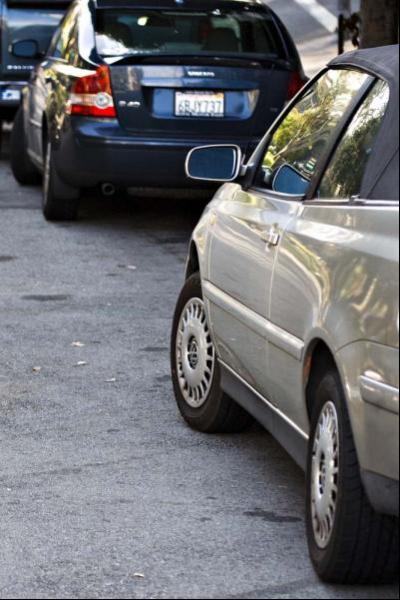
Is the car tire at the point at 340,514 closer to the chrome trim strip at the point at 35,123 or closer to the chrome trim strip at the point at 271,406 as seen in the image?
the chrome trim strip at the point at 271,406

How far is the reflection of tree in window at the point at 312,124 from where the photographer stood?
5395mm

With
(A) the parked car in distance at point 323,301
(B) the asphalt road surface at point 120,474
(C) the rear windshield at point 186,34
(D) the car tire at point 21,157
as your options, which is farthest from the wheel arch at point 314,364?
(D) the car tire at point 21,157

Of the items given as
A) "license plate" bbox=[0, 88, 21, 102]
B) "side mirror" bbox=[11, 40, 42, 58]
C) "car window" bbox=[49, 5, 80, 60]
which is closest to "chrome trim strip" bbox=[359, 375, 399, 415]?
"car window" bbox=[49, 5, 80, 60]

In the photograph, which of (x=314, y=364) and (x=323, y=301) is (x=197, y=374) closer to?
(x=314, y=364)

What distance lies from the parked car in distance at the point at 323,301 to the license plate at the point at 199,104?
189 inches

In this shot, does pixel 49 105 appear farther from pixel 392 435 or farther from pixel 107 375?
pixel 392 435

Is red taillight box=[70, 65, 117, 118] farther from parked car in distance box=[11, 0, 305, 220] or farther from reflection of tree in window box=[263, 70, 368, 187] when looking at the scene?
reflection of tree in window box=[263, 70, 368, 187]

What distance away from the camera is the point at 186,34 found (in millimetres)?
11758

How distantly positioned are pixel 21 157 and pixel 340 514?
Result: 10422 millimetres

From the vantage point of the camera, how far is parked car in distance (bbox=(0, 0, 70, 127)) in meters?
16.4

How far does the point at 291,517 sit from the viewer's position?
5508 mm

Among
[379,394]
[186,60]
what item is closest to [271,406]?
[379,394]

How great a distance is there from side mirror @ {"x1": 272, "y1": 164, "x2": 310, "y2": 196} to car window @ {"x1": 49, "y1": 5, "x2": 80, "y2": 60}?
6614mm

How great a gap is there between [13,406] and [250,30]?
18.8ft
